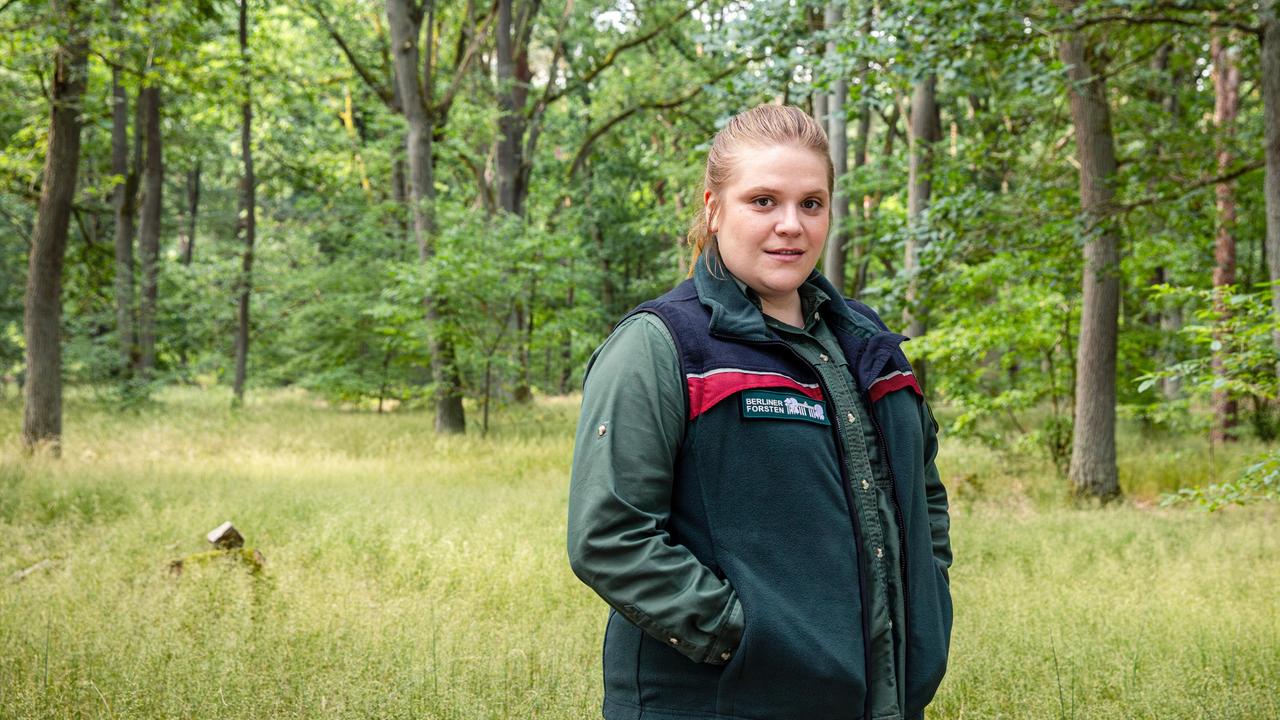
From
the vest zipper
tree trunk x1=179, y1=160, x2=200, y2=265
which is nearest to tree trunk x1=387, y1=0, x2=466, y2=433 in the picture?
the vest zipper

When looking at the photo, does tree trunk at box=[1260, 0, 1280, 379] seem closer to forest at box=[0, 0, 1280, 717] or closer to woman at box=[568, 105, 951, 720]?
forest at box=[0, 0, 1280, 717]

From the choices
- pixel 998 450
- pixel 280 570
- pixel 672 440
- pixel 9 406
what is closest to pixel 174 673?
pixel 280 570

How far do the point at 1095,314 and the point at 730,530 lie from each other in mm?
9879

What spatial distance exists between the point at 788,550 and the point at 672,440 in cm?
33

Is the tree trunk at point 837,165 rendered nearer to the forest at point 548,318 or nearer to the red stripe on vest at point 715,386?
the forest at point 548,318

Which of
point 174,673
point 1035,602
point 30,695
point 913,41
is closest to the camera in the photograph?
point 30,695

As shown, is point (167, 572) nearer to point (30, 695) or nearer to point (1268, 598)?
point (30, 695)

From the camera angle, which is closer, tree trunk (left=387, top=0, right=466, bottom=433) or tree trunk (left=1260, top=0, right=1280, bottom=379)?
tree trunk (left=1260, top=0, right=1280, bottom=379)

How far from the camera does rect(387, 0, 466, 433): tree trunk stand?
1528cm

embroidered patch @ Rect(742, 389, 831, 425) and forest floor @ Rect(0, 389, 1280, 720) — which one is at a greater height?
embroidered patch @ Rect(742, 389, 831, 425)

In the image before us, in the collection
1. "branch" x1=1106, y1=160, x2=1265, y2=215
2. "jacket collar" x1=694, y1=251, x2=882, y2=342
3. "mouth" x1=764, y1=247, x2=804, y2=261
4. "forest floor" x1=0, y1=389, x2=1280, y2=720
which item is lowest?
"forest floor" x1=0, y1=389, x2=1280, y2=720

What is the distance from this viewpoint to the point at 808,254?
2016 millimetres

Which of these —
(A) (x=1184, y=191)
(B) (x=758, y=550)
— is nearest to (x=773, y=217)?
(B) (x=758, y=550)

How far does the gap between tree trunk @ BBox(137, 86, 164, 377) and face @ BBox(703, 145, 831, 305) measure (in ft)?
67.6
